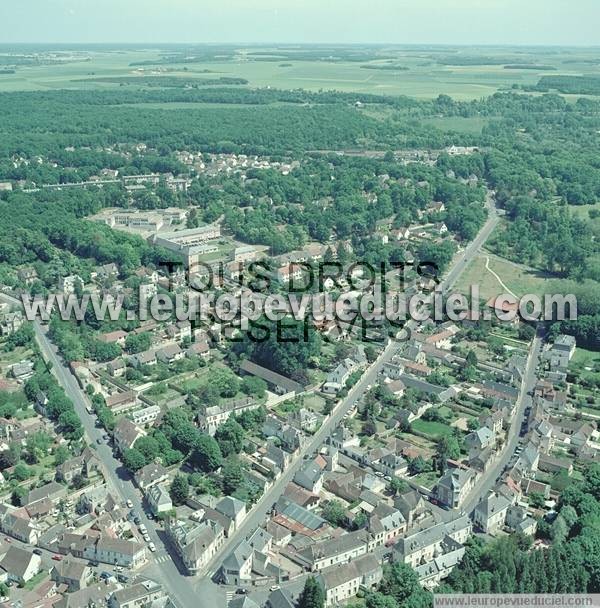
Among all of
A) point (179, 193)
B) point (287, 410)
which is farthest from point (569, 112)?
point (287, 410)

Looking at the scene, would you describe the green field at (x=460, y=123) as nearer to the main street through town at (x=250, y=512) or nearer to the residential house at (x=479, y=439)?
the main street through town at (x=250, y=512)

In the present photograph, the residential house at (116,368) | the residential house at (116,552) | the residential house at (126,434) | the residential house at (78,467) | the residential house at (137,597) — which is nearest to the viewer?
the residential house at (137,597)

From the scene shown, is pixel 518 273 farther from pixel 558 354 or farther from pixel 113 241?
pixel 113 241

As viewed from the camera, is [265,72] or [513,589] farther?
[265,72]

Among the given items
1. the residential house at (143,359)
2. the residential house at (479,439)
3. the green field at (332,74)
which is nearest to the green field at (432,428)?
the residential house at (479,439)

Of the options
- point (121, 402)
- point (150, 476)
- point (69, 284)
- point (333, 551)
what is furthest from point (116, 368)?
point (333, 551)

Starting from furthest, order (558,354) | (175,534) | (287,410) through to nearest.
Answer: (558,354) → (287,410) → (175,534)
